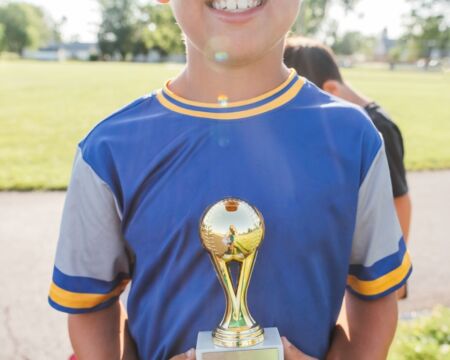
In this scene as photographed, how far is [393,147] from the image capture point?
279 cm

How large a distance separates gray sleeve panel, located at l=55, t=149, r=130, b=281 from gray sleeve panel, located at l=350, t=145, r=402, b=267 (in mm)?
547

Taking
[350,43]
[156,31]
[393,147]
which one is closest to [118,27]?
[156,31]

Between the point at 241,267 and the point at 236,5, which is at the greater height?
the point at 236,5

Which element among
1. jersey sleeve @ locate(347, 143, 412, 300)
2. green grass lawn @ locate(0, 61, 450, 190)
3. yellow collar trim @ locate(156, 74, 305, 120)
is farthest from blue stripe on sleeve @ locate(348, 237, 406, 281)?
green grass lawn @ locate(0, 61, 450, 190)

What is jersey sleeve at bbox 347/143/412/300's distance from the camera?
50.3 inches

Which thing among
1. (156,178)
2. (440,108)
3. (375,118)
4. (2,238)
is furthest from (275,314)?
(440,108)

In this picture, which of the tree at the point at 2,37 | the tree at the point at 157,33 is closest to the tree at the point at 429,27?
the tree at the point at 157,33

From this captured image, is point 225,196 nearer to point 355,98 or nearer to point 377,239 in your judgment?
point 377,239

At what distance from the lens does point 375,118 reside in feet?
9.19

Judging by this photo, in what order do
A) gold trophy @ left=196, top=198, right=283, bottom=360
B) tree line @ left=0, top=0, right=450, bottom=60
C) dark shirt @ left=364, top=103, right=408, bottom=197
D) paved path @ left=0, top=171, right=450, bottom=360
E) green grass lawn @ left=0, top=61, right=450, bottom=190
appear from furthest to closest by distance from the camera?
tree line @ left=0, top=0, right=450, bottom=60 < green grass lawn @ left=0, top=61, right=450, bottom=190 < paved path @ left=0, top=171, right=450, bottom=360 < dark shirt @ left=364, top=103, right=408, bottom=197 < gold trophy @ left=196, top=198, right=283, bottom=360

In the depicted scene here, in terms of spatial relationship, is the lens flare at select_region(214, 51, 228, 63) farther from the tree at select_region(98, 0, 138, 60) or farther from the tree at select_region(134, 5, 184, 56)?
the tree at select_region(98, 0, 138, 60)

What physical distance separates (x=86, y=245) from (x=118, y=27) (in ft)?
300

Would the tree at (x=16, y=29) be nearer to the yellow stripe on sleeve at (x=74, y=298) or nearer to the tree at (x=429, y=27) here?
the tree at (x=429, y=27)

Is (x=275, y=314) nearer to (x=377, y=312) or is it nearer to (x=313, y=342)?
(x=313, y=342)
